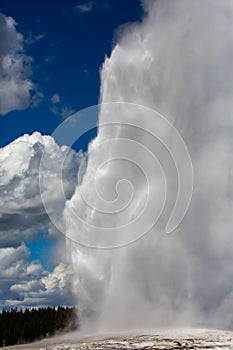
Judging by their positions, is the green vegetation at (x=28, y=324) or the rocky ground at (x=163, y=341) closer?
the rocky ground at (x=163, y=341)

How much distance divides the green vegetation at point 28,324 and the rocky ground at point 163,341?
47007 mm

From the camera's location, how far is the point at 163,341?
32.9 meters

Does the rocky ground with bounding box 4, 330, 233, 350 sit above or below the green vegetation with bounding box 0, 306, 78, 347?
below

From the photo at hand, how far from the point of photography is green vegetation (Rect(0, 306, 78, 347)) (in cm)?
8675

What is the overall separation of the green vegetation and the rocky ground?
4701 cm

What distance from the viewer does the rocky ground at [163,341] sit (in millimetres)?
31219

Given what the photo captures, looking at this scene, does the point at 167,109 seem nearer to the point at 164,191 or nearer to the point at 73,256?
the point at 164,191

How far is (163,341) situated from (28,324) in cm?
6369

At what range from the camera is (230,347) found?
3027cm

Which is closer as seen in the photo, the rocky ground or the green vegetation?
the rocky ground

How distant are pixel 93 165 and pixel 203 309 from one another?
21447mm

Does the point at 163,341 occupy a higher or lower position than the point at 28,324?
lower

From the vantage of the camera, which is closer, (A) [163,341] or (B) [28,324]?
(A) [163,341]

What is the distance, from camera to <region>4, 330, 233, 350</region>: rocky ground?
31.2 metres
